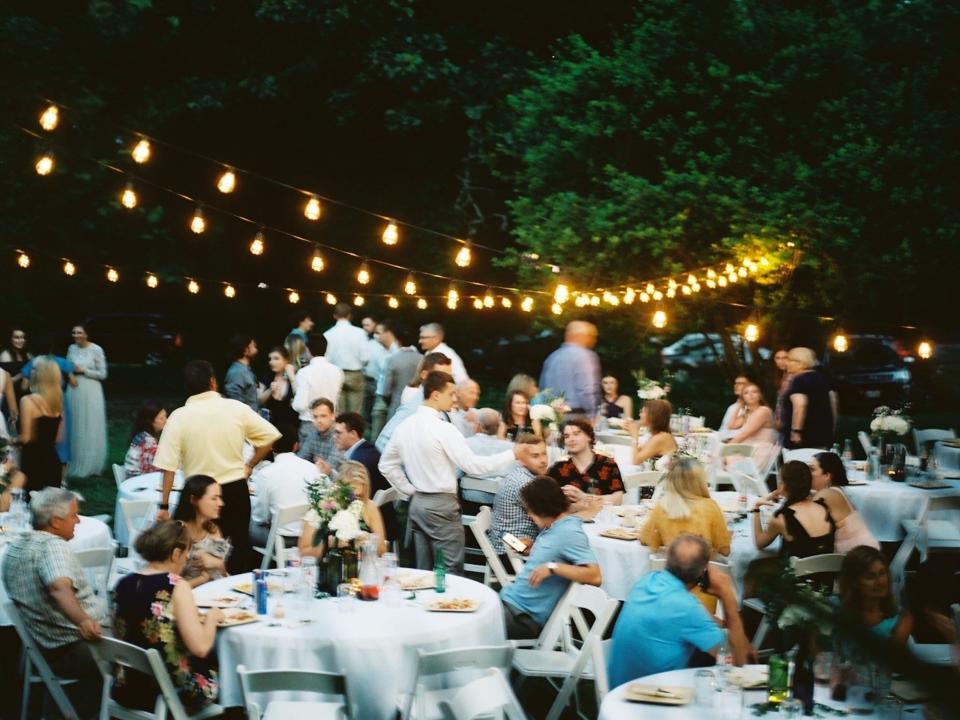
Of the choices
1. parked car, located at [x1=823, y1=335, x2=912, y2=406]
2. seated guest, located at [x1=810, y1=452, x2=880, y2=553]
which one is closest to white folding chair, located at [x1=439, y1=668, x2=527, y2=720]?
seated guest, located at [x1=810, y1=452, x2=880, y2=553]

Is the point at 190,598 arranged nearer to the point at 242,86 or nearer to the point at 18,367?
the point at 18,367

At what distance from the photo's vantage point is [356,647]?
4367 mm

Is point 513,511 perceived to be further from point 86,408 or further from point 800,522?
point 86,408

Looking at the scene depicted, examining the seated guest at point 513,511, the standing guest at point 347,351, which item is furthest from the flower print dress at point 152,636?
the standing guest at point 347,351

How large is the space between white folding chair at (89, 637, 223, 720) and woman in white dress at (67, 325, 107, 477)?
22.9 ft

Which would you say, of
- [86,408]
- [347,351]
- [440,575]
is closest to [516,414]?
[347,351]

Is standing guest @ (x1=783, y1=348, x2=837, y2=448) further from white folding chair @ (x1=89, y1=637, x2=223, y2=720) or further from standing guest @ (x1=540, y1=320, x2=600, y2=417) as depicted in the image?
white folding chair @ (x1=89, y1=637, x2=223, y2=720)

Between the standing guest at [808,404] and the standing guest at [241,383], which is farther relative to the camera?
the standing guest at [241,383]

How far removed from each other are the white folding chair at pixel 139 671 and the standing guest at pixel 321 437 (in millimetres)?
3213

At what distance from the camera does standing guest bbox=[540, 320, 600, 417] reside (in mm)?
9164

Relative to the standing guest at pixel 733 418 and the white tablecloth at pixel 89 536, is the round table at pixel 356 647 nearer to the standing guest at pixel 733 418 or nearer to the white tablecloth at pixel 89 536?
the white tablecloth at pixel 89 536

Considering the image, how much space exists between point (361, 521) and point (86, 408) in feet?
21.6

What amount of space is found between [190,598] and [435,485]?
82.2 inches

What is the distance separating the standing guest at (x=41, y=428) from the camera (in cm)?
796
